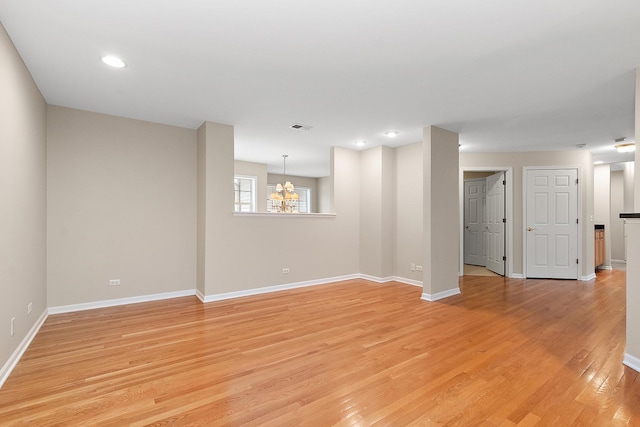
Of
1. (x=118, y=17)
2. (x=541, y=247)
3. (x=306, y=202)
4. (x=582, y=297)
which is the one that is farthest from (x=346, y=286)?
(x=306, y=202)

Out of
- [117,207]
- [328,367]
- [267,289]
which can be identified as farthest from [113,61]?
[267,289]

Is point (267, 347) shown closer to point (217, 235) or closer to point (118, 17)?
point (217, 235)

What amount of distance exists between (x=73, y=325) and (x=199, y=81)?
291 centimetres

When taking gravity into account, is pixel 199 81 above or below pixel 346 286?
above

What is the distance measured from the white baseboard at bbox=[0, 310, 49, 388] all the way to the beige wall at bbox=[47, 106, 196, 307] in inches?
24.4

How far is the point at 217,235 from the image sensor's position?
4.45m

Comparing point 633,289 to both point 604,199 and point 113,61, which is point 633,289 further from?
point 604,199

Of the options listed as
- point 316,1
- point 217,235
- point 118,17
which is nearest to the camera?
point 316,1

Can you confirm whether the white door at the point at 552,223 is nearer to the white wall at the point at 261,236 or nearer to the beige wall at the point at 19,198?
the white wall at the point at 261,236

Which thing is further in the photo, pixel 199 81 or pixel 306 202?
pixel 306 202

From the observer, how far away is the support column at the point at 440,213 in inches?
178

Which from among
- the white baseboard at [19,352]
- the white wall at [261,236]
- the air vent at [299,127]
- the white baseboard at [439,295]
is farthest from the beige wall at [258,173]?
the white baseboard at [19,352]

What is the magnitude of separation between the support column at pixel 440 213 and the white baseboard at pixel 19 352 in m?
4.36

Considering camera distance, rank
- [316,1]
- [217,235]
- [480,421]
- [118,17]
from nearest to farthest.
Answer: [480,421], [316,1], [118,17], [217,235]
